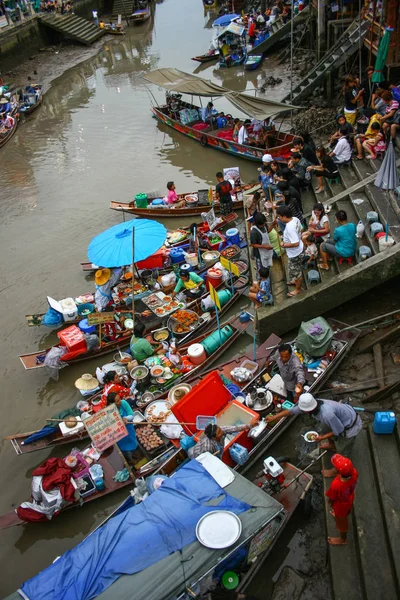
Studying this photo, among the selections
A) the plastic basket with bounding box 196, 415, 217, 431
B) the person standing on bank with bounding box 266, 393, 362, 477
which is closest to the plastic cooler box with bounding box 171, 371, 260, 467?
the plastic basket with bounding box 196, 415, 217, 431

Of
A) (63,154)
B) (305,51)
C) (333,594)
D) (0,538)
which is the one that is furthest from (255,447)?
(305,51)

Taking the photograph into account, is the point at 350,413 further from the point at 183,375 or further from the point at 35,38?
the point at 35,38

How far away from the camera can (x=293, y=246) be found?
945 cm

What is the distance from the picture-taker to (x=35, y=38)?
124ft

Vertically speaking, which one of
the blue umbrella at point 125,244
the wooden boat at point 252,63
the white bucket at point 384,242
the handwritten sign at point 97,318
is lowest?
the handwritten sign at point 97,318

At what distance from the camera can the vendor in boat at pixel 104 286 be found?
444 inches

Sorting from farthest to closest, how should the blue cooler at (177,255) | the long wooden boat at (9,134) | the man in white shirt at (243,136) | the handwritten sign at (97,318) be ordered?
the long wooden boat at (9,134) < the man in white shirt at (243,136) < the blue cooler at (177,255) < the handwritten sign at (97,318)

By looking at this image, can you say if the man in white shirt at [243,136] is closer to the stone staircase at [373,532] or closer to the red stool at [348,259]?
the red stool at [348,259]

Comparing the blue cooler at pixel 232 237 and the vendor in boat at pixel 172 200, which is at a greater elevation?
the vendor in boat at pixel 172 200

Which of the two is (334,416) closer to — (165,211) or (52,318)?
(52,318)

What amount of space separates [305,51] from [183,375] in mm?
24859

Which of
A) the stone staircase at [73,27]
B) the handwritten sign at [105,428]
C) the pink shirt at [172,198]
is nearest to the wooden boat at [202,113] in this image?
the pink shirt at [172,198]

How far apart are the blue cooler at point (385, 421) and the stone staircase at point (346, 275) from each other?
307 cm

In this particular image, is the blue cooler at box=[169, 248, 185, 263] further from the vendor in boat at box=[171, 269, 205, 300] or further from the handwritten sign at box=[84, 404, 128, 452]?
the handwritten sign at box=[84, 404, 128, 452]
